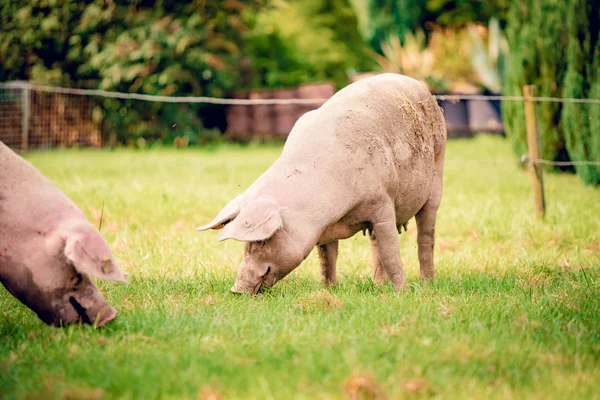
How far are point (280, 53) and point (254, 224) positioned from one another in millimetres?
21687

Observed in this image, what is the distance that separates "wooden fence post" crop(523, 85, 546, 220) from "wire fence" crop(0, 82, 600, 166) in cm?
485

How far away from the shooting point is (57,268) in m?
3.60

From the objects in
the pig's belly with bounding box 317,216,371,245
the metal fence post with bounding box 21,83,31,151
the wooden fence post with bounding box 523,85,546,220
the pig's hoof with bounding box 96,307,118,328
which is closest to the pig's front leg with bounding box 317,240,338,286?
the pig's belly with bounding box 317,216,371,245

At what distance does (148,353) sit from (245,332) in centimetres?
57

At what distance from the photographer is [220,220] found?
13.9 ft

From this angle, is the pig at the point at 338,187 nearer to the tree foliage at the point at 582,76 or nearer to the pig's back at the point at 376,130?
the pig's back at the point at 376,130

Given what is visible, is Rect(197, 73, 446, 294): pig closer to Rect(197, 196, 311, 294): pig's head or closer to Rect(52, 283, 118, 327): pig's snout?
Rect(197, 196, 311, 294): pig's head

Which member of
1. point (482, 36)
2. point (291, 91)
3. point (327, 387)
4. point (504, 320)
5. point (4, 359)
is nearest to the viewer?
point (327, 387)

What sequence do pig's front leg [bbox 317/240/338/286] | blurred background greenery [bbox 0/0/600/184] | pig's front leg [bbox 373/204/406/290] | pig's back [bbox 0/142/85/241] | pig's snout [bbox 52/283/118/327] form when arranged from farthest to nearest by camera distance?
blurred background greenery [bbox 0/0/600/184] < pig's front leg [bbox 317/240/338/286] < pig's front leg [bbox 373/204/406/290] < pig's snout [bbox 52/283/118/327] < pig's back [bbox 0/142/85/241]

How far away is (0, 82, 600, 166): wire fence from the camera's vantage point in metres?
14.5

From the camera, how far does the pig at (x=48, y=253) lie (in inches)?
139

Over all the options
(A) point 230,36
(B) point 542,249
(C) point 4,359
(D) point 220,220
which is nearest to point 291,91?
(A) point 230,36

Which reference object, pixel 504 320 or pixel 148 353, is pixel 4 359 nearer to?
pixel 148 353

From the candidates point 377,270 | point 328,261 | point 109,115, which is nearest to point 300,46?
point 109,115
